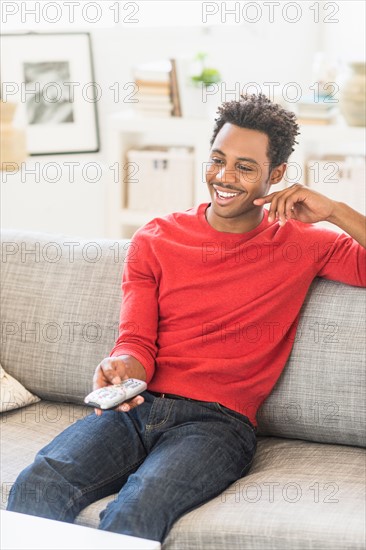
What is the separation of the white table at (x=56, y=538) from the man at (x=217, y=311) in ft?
0.82

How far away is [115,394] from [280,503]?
0.37m

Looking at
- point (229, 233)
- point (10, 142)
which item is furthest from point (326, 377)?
point (10, 142)

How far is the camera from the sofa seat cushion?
1.68 meters

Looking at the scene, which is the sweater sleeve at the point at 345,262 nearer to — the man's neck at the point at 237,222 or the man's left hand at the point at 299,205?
the man's left hand at the point at 299,205

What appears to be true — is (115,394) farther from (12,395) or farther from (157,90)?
(157,90)

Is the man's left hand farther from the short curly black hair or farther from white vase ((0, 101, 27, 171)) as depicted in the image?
white vase ((0, 101, 27, 171))

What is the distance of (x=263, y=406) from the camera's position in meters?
2.08

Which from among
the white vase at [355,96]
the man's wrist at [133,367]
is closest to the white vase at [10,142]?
the white vase at [355,96]

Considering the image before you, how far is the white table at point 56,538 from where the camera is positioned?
1.49m

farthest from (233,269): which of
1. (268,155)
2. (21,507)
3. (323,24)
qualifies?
(323,24)

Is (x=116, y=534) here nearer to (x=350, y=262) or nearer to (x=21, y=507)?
(x=21, y=507)

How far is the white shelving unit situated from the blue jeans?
186 centimetres

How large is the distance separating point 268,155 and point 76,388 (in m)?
0.71

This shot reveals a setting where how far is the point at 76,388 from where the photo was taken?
224cm
